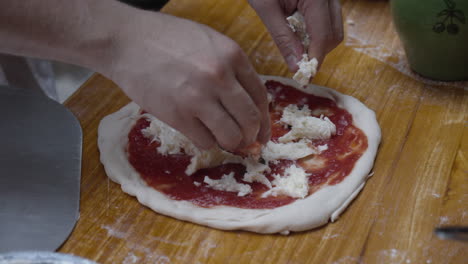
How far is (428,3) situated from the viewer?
78.4 inches

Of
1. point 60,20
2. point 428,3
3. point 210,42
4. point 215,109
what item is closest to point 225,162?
point 215,109

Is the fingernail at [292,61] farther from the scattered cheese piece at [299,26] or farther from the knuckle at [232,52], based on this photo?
the knuckle at [232,52]

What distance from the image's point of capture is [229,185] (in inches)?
68.4

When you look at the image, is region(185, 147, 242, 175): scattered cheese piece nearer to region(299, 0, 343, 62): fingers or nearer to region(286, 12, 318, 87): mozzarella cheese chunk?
region(286, 12, 318, 87): mozzarella cheese chunk

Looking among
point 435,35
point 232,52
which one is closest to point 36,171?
point 232,52

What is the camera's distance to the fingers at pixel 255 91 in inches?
58.4

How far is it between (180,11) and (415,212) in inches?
60.1

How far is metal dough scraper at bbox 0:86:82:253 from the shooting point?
5.34 ft

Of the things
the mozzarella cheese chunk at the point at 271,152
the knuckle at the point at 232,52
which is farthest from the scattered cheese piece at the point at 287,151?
the knuckle at the point at 232,52

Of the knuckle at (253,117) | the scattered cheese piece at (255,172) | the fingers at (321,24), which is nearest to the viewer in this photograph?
the knuckle at (253,117)

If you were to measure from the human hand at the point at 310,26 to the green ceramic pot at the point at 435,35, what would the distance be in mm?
335

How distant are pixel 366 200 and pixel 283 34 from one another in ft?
2.09

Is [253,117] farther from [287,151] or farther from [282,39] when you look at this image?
[282,39]

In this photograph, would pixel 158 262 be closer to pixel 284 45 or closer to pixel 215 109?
pixel 215 109
